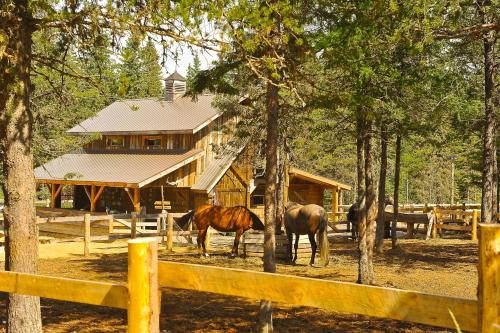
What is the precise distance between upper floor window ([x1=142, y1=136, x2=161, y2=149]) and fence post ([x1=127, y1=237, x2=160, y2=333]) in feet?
90.6

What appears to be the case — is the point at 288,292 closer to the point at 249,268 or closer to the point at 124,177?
the point at 249,268

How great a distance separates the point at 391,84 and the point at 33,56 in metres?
8.51

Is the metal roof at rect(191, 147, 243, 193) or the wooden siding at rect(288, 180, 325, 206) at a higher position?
the metal roof at rect(191, 147, 243, 193)

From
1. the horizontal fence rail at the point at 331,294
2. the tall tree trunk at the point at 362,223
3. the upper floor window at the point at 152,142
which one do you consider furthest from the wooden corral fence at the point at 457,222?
the horizontal fence rail at the point at 331,294

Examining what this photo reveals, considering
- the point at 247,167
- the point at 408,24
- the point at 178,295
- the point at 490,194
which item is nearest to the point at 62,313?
the point at 178,295

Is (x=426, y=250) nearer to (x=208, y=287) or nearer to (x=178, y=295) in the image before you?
(x=178, y=295)

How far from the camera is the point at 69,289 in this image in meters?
4.16

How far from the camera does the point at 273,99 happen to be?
29.2 feet

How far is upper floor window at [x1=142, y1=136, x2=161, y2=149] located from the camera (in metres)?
31.0

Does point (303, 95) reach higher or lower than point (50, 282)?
higher

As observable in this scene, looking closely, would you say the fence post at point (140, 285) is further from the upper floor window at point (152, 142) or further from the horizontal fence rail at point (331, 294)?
the upper floor window at point (152, 142)

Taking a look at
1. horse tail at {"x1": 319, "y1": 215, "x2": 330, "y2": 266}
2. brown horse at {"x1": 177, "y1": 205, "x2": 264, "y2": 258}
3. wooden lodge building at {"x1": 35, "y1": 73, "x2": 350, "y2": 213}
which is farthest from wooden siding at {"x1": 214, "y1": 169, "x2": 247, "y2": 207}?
horse tail at {"x1": 319, "y1": 215, "x2": 330, "y2": 266}

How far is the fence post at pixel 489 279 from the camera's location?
2.81 meters

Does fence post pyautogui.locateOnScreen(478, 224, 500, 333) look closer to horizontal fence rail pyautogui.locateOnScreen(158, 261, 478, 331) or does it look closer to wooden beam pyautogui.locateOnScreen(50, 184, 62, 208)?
horizontal fence rail pyautogui.locateOnScreen(158, 261, 478, 331)
